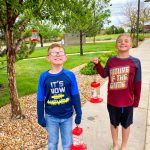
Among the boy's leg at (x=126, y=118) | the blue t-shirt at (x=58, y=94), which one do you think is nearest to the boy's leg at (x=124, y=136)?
the boy's leg at (x=126, y=118)

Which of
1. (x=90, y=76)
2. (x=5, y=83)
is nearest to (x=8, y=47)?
(x=5, y=83)

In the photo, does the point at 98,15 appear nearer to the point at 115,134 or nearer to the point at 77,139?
the point at 115,134

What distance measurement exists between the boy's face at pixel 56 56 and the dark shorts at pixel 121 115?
1104mm

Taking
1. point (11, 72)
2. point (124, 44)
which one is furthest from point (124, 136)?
point (11, 72)

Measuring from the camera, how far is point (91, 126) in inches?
215

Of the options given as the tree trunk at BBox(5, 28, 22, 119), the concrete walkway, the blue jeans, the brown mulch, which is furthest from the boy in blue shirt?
the tree trunk at BBox(5, 28, 22, 119)

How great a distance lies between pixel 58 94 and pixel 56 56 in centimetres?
45

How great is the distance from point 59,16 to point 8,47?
1171mm

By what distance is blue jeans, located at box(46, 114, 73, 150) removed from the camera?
3.54 m

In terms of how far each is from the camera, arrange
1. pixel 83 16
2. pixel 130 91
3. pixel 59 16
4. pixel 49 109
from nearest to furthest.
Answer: pixel 49 109, pixel 130 91, pixel 59 16, pixel 83 16

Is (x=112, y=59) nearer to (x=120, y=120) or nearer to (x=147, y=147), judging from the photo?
(x=120, y=120)

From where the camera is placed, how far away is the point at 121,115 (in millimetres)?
4031

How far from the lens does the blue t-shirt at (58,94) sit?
3.34 meters

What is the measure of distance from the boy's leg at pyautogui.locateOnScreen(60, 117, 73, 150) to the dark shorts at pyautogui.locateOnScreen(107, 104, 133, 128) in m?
0.73
